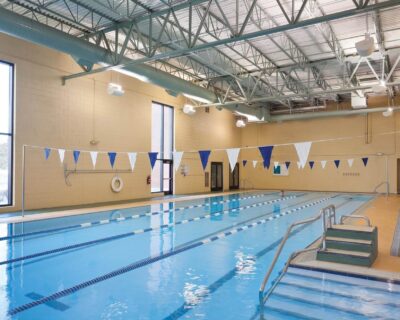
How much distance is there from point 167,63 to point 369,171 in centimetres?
1327

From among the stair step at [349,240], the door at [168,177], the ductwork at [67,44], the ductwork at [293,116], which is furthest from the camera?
the ductwork at [293,116]

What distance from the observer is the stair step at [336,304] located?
3.46 meters

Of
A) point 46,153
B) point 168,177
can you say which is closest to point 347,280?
point 46,153

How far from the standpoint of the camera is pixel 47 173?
36.0ft

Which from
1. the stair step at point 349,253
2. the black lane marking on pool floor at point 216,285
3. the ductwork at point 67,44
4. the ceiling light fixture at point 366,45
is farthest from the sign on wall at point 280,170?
the stair step at point 349,253

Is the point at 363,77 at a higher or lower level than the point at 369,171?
higher

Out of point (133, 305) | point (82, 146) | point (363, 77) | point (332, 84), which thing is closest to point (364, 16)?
point (363, 77)

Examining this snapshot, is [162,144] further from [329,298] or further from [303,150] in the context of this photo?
[329,298]

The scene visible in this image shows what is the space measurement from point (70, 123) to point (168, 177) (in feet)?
20.9

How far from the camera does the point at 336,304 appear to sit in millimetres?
3691

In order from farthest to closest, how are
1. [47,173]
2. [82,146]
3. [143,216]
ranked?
[82,146] → [47,173] → [143,216]

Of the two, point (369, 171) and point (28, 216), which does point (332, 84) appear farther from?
point (28, 216)

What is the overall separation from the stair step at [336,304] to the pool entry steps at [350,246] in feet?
3.29

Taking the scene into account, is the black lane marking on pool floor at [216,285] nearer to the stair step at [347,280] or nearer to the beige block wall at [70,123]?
the stair step at [347,280]
